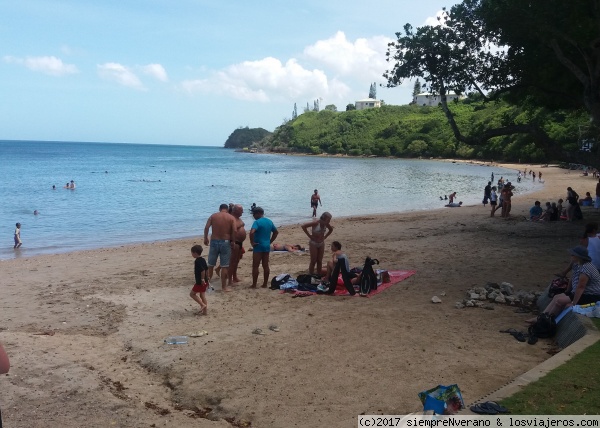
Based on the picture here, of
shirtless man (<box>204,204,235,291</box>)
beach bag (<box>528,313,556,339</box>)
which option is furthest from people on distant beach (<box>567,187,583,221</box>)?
shirtless man (<box>204,204,235,291</box>)

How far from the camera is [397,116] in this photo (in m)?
146

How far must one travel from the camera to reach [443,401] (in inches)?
187

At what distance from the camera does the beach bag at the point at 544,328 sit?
7203 mm

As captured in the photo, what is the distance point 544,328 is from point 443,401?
3.17 metres

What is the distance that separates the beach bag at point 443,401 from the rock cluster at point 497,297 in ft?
13.2

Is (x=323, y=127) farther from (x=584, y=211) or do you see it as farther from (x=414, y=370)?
(x=414, y=370)

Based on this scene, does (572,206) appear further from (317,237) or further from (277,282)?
(277,282)

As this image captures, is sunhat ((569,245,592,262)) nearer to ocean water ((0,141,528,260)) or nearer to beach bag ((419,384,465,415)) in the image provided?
beach bag ((419,384,465,415))

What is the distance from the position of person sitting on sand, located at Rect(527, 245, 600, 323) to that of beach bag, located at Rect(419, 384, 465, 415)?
126 inches

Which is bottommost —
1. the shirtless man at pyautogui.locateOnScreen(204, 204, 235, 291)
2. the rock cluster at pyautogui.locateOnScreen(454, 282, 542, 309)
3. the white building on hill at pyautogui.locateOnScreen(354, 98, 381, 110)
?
the rock cluster at pyautogui.locateOnScreen(454, 282, 542, 309)

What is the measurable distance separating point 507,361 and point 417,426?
2.54 meters

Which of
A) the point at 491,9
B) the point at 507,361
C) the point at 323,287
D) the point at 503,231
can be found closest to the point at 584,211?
the point at 503,231

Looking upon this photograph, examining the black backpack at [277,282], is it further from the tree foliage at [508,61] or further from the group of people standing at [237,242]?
the tree foliage at [508,61]

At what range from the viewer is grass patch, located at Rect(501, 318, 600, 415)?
4.51 m
